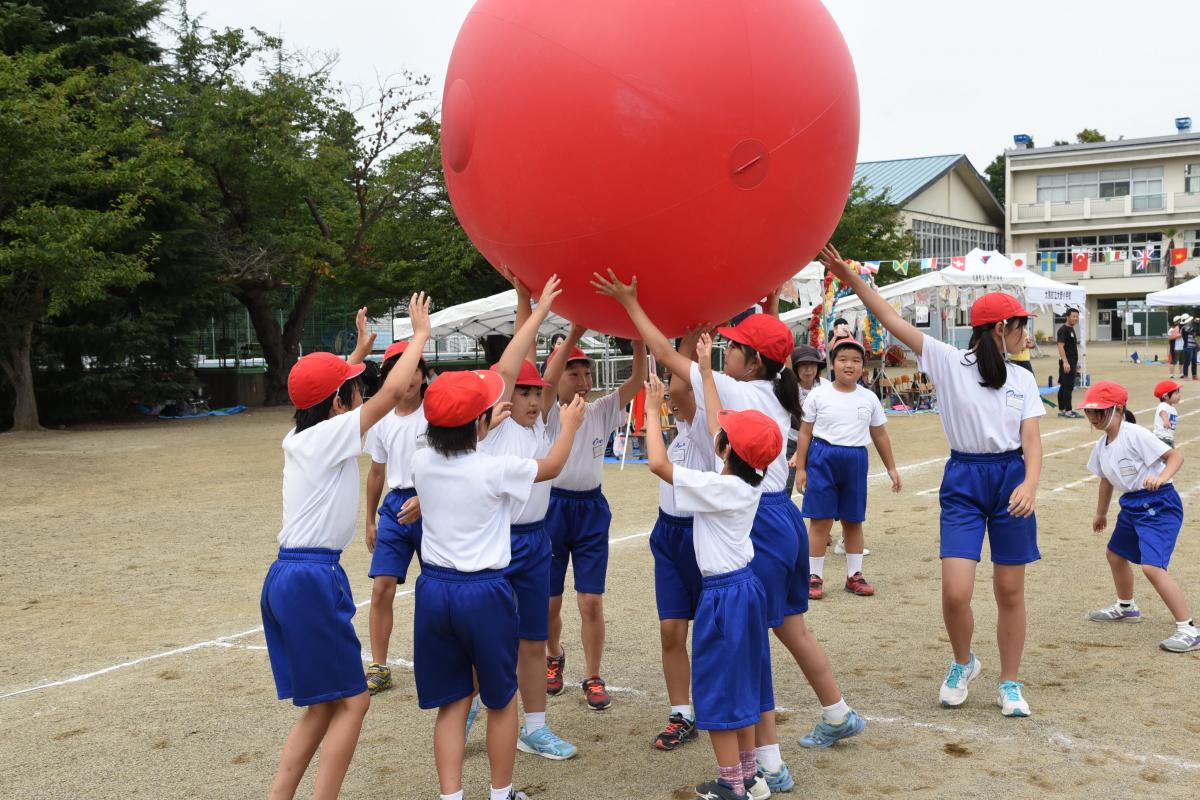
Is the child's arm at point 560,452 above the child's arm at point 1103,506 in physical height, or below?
above

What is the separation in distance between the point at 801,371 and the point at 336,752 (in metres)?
4.51

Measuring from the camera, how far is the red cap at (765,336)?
4176 millimetres

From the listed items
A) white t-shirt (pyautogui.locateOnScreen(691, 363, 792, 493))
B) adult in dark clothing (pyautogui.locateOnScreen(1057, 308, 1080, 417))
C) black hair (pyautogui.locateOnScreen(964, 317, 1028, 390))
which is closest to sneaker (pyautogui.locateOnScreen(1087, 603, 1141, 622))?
black hair (pyautogui.locateOnScreen(964, 317, 1028, 390))

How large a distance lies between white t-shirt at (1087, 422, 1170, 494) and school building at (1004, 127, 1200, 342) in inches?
1976

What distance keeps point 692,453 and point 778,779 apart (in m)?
1.25

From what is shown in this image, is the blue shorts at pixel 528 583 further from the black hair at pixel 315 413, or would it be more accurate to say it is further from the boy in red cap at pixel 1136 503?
the boy in red cap at pixel 1136 503

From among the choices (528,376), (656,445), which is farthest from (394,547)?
(656,445)

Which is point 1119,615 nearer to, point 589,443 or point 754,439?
point 589,443

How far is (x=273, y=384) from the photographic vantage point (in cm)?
2545

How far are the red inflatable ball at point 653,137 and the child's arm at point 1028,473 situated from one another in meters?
1.45

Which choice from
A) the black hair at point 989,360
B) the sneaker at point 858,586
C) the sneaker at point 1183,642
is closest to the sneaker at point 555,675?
the black hair at point 989,360

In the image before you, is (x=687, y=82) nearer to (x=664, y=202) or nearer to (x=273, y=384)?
(x=664, y=202)

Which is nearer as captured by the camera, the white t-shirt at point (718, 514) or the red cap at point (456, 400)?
the red cap at point (456, 400)

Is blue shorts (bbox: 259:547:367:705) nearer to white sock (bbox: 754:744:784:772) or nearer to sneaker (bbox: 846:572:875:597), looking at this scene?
white sock (bbox: 754:744:784:772)
